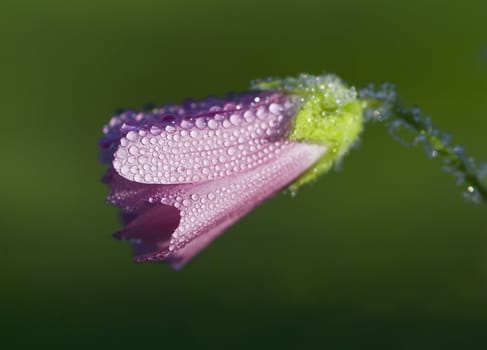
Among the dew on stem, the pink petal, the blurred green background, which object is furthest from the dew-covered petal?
the blurred green background

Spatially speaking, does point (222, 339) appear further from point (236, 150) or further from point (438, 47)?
point (236, 150)

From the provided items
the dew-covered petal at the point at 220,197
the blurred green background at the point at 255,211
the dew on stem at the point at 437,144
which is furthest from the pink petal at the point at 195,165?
the blurred green background at the point at 255,211

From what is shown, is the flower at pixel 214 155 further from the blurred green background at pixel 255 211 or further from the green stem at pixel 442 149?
the blurred green background at pixel 255 211

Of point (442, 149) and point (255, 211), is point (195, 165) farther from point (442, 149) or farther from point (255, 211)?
point (255, 211)

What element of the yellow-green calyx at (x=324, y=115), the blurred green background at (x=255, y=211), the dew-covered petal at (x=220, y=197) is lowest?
the dew-covered petal at (x=220, y=197)

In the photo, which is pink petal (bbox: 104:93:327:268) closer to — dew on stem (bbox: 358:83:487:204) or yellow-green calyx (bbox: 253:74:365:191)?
yellow-green calyx (bbox: 253:74:365:191)

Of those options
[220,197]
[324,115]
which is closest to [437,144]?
[324,115]

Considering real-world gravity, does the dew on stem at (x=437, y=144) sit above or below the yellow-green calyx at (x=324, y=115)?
below

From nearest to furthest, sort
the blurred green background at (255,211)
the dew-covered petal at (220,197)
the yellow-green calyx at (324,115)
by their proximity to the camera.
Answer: the dew-covered petal at (220,197) → the yellow-green calyx at (324,115) → the blurred green background at (255,211)
